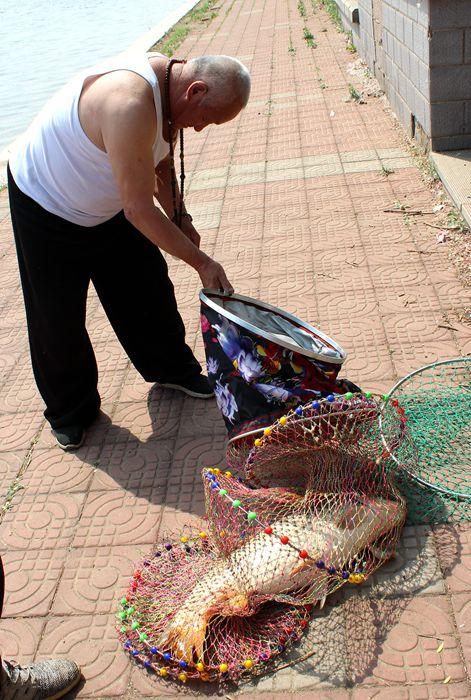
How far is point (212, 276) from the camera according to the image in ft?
9.12

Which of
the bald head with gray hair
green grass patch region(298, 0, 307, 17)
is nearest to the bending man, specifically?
the bald head with gray hair

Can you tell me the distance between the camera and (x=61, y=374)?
335 centimetres

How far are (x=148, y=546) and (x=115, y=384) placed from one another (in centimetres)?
132

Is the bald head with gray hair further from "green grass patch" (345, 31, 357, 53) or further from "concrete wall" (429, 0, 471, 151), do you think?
"green grass patch" (345, 31, 357, 53)

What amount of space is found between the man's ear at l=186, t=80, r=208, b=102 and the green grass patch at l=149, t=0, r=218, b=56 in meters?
11.6

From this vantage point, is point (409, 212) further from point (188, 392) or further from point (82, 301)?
point (82, 301)

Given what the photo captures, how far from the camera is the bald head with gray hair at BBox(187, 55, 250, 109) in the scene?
8.16 ft

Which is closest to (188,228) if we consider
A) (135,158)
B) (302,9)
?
(135,158)

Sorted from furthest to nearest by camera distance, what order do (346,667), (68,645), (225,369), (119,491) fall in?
(119,491), (225,369), (68,645), (346,667)

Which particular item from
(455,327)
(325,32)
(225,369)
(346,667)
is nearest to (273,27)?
(325,32)

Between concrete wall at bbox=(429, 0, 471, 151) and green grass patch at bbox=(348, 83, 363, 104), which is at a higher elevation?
concrete wall at bbox=(429, 0, 471, 151)

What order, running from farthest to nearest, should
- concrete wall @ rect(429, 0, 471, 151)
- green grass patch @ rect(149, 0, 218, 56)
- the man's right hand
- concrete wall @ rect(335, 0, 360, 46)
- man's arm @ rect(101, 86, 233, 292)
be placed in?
green grass patch @ rect(149, 0, 218, 56) → concrete wall @ rect(335, 0, 360, 46) → concrete wall @ rect(429, 0, 471, 151) → the man's right hand → man's arm @ rect(101, 86, 233, 292)

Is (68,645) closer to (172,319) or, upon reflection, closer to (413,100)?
(172,319)

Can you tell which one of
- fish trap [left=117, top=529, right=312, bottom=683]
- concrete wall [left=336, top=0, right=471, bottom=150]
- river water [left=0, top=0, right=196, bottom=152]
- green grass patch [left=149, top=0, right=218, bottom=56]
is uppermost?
concrete wall [left=336, top=0, right=471, bottom=150]
